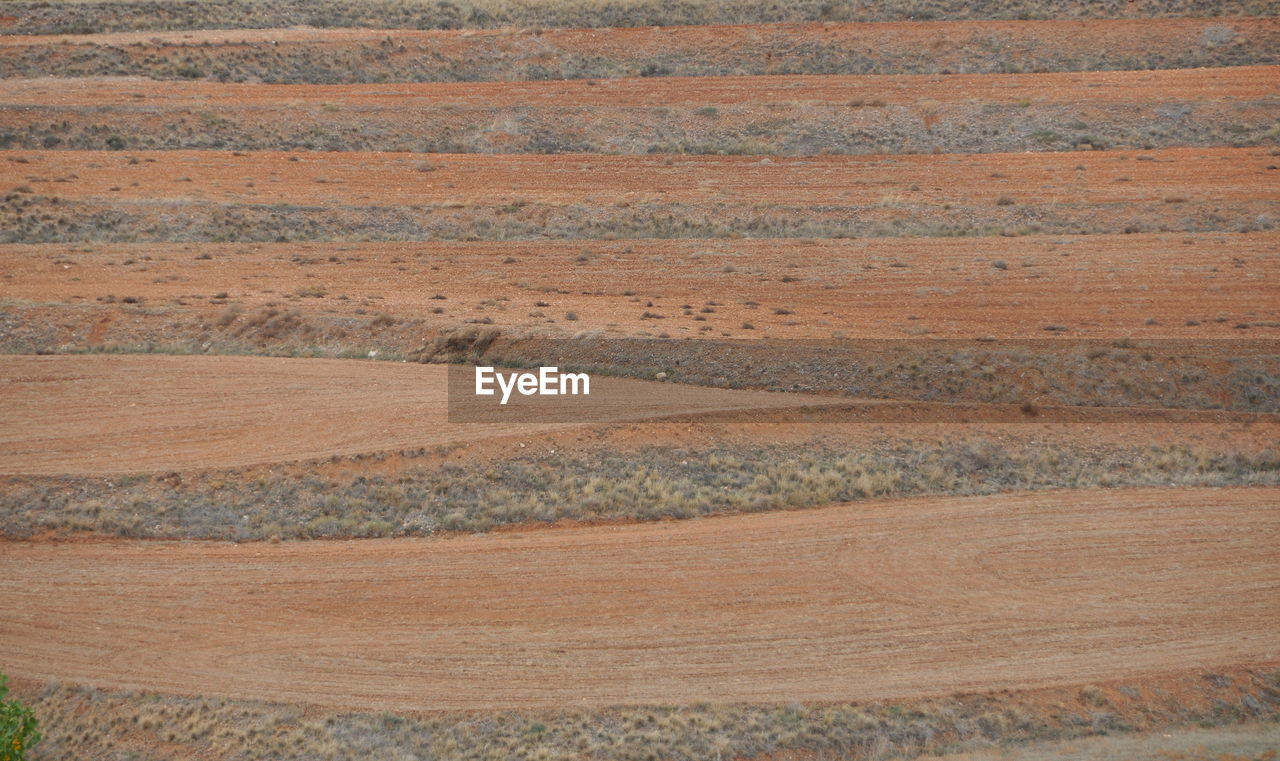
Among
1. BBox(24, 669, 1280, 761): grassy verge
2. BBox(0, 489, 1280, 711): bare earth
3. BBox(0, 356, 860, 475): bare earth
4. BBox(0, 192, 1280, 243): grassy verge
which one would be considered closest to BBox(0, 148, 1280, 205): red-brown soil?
BBox(0, 192, 1280, 243): grassy verge

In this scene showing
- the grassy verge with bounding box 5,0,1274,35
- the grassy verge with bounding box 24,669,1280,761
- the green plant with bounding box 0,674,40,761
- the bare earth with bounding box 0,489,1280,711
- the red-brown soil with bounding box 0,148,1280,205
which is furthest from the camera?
the grassy verge with bounding box 5,0,1274,35

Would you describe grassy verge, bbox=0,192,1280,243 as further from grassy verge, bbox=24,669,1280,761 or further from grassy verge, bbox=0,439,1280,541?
grassy verge, bbox=24,669,1280,761

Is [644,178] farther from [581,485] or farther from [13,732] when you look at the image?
[13,732]

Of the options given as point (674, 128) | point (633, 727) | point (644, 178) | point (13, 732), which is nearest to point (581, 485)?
point (633, 727)

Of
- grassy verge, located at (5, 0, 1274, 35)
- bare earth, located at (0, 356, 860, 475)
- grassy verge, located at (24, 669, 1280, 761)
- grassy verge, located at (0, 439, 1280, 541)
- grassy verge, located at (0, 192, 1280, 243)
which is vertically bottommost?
grassy verge, located at (24, 669, 1280, 761)

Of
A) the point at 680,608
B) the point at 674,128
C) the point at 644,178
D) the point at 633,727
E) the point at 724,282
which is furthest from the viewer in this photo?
the point at 674,128

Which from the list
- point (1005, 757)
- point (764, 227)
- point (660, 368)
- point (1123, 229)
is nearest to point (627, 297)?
point (660, 368)

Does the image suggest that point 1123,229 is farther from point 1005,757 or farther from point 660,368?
point 1005,757
